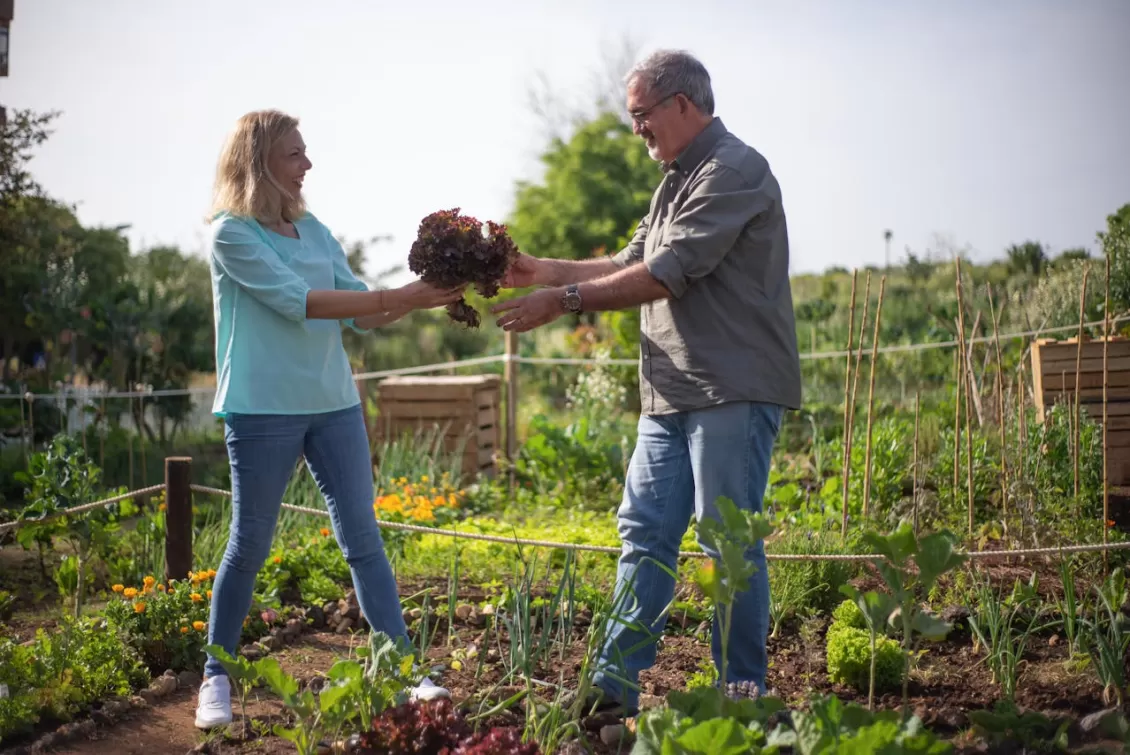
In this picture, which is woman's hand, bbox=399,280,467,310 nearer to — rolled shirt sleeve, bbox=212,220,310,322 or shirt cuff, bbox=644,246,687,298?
rolled shirt sleeve, bbox=212,220,310,322

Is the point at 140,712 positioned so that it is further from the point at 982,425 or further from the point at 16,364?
the point at 16,364

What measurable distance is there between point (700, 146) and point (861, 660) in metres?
1.62

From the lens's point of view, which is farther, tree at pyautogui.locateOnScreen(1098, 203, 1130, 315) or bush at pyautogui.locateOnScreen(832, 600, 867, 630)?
tree at pyautogui.locateOnScreen(1098, 203, 1130, 315)

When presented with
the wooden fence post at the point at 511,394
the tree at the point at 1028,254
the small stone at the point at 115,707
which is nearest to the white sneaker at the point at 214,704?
the small stone at the point at 115,707

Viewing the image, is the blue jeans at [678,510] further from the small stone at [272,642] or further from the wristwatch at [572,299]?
the small stone at [272,642]

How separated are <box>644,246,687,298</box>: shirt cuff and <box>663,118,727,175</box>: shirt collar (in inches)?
12.1

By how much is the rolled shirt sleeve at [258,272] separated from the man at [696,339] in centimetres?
58

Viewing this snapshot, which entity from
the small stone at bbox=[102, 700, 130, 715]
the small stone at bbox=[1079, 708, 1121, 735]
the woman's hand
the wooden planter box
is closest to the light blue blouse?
the woman's hand

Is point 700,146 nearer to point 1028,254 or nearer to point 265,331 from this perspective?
point 265,331

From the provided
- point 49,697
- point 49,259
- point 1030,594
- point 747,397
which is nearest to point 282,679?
point 49,697

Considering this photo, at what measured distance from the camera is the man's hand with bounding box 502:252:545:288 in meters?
3.46

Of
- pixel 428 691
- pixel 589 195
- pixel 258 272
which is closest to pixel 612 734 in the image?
pixel 428 691

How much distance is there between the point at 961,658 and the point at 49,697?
283 cm

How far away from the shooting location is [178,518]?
415 cm
